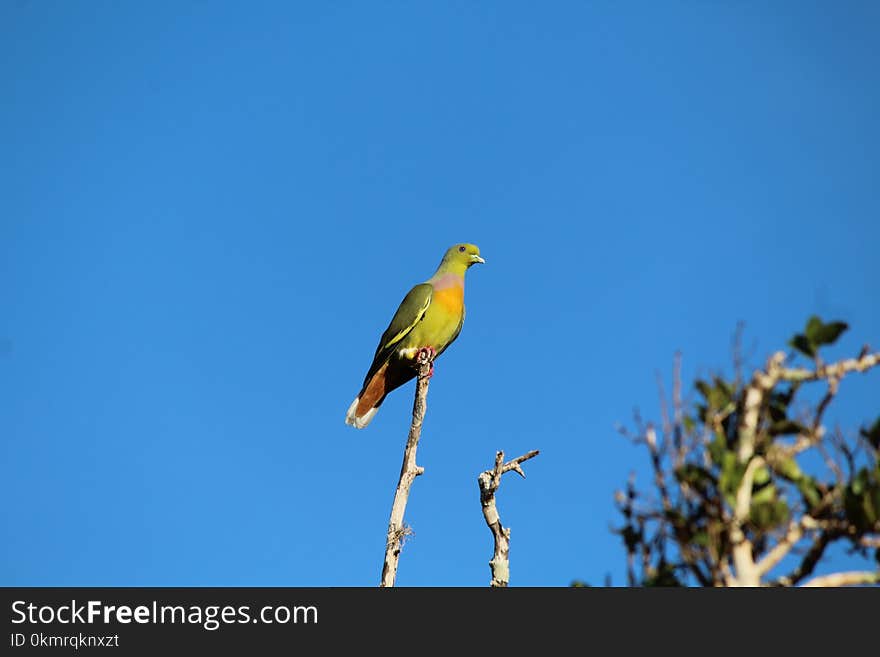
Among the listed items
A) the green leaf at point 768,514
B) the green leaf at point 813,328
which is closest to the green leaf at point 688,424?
the green leaf at point 768,514

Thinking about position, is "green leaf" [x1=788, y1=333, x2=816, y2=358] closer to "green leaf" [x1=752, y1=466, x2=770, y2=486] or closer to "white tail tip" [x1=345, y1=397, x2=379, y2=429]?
"green leaf" [x1=752, y1=466, x2=770, y2=486]

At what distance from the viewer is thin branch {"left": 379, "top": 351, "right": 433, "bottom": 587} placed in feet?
21.6

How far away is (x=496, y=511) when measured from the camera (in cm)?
645

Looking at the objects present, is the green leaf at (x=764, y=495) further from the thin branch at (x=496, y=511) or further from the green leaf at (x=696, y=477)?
the thin branch at (x=496, y=511)

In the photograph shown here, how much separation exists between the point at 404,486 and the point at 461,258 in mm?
3255

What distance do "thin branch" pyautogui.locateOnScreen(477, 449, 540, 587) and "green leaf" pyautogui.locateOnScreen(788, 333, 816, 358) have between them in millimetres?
2456

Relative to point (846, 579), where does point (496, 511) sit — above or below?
above

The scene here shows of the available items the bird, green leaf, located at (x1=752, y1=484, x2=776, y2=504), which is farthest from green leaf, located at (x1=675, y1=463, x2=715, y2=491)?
the bird

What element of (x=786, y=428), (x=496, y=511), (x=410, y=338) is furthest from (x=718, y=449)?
(x=410, y=338)

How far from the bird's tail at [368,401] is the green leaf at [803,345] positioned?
17.0ft

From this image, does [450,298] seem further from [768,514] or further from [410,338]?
[768,514]

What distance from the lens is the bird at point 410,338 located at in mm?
8742

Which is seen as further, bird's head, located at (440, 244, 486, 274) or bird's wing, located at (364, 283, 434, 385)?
bird's head, located at (440, 244, 486, 274)
